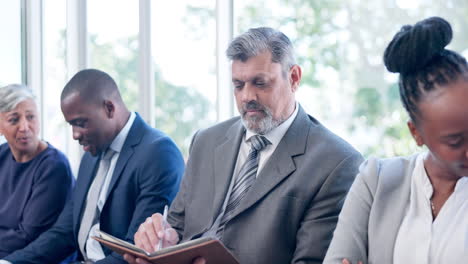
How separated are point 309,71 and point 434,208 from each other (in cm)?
154

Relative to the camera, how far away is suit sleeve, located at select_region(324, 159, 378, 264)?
215 cm

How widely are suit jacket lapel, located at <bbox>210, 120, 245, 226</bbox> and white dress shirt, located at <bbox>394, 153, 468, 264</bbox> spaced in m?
0.87

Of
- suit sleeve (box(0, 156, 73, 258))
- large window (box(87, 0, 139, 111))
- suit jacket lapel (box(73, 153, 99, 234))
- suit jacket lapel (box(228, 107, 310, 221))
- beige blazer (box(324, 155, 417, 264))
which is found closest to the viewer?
beige blazer (box(324, 155, 417, 264))

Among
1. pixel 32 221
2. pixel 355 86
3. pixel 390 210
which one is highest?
pixel 355 86

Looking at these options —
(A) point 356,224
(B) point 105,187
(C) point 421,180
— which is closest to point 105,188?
(B) point 105,187

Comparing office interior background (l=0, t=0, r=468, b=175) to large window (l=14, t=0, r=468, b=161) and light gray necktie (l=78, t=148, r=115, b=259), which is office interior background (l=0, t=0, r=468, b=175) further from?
light gray necktie (l=78, t=148, r=115, b=259)

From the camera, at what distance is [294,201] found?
8.32 ft

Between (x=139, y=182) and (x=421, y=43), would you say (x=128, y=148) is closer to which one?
(x=139, y=182)

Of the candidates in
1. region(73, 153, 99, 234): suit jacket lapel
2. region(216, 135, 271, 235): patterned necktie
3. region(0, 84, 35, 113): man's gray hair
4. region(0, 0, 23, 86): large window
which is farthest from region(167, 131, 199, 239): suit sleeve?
region(0, 0, 23, 86): large window

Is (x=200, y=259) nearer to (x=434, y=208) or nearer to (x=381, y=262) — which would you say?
(x=381, y=262)

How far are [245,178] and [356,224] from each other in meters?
0.67

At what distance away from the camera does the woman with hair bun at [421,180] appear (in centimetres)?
191

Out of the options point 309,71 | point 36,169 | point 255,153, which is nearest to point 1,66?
point 36,169

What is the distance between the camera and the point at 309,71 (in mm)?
3504
